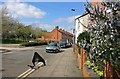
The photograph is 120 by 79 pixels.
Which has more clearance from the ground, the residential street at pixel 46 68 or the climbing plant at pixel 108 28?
the climbing plant at pixel 108 28

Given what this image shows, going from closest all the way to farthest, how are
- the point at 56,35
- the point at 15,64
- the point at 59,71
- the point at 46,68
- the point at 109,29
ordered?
1. the point at 109,29
2. the point at 59,71
3. the point at 46,68
4. the point at 15,64
5. the point at 56,35

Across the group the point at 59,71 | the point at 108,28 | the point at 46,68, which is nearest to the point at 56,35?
the point at 46,68

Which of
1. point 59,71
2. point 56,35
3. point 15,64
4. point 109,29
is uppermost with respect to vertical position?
Answer: point 56,35

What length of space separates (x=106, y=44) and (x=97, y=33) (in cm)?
62

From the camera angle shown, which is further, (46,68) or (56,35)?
(56,35)

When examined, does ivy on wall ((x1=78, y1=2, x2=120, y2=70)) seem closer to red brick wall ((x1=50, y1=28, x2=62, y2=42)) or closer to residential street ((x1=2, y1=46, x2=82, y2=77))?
residential street ((x1=2, y1=46, x2=82, y2=77))

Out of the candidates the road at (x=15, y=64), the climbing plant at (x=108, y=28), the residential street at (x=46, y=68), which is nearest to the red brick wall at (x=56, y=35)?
the road at (x=15, y=64)

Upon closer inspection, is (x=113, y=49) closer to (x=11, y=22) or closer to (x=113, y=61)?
(x=113, y=61)

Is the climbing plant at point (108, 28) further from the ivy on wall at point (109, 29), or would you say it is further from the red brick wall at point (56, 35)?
the red brick wall at point (56, 35)

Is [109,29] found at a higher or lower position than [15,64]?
higher

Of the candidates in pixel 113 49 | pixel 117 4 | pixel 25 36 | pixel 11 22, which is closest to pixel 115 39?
pixel 113 49

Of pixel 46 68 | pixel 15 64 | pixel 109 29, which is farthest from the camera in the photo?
pixel 15 64

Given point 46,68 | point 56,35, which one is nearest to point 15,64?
point 46,68

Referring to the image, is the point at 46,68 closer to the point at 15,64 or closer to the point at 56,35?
the point at 15,64
